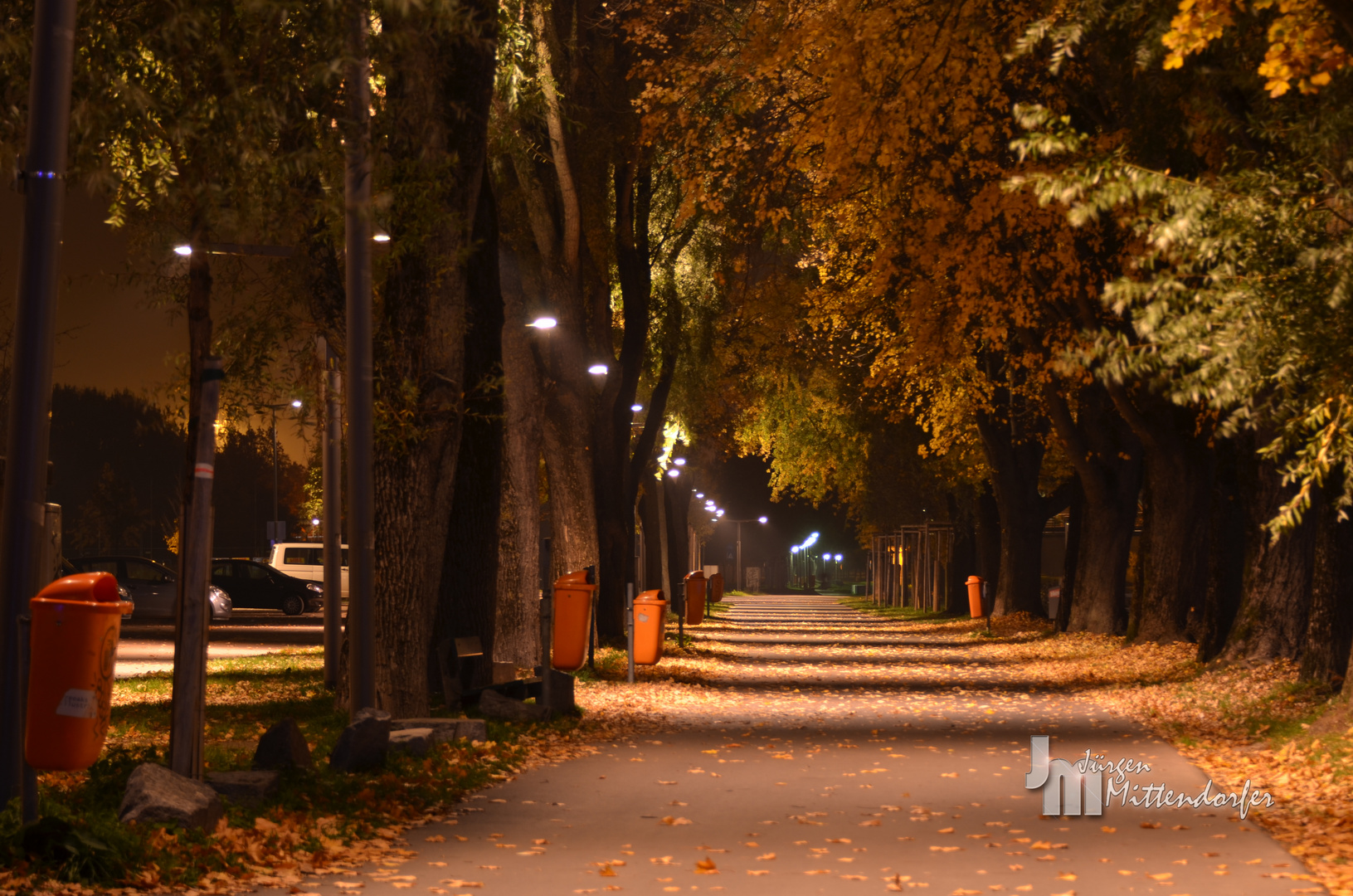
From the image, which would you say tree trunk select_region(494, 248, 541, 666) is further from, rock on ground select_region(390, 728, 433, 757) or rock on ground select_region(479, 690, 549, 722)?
rock on ground select_region(390, 728, 433, 757)

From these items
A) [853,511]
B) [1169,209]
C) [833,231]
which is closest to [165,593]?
[833,231]

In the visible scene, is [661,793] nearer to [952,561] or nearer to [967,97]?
[967,97]

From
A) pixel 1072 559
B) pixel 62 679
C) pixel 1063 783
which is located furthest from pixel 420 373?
pixel 1072 559

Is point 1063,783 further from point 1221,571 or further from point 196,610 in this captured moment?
point 1221,571

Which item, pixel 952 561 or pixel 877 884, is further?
pixel 952 561

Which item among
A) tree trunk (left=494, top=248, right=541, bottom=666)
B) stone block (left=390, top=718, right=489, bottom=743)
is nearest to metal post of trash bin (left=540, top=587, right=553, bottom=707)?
stone block (left=390, top=718, right=489, bottom=743)

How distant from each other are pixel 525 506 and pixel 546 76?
20.1ft

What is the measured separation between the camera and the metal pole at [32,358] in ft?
24.3

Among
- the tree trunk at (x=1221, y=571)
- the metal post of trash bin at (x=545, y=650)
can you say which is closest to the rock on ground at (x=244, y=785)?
the metal post of trash bin at (x=545, y=650)

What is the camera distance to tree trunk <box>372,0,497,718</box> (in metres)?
12.9

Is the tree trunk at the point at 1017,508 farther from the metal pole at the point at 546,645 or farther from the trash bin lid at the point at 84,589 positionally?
the trash bin lid at the point at 84,589

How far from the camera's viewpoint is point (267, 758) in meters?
9.77

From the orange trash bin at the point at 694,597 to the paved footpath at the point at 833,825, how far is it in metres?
22.0

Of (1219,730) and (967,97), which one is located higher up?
(967,97)
